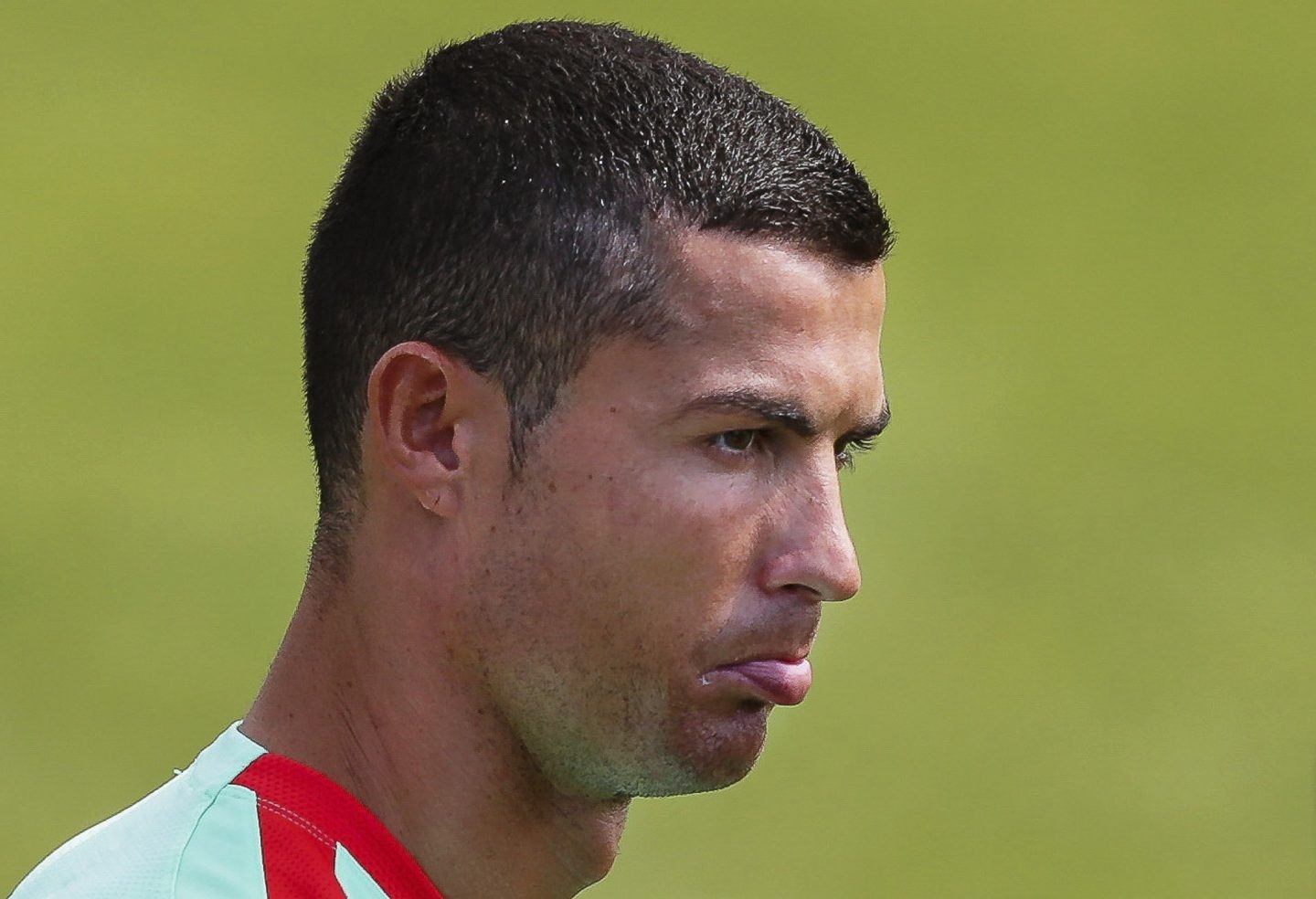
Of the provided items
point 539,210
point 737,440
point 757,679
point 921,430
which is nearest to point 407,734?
point 757,679

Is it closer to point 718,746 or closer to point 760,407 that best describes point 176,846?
point 718,746

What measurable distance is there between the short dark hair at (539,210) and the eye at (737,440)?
0.16 meters

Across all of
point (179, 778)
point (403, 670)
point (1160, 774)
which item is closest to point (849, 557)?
point (403, 670)

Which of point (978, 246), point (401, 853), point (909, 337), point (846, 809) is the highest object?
point (978, 246)

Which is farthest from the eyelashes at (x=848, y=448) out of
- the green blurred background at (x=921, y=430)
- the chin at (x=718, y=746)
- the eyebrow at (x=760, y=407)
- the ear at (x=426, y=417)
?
the green blurred background at (x=921, y=430)

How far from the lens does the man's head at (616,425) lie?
2750 millimetres

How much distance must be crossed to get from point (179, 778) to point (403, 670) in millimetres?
312

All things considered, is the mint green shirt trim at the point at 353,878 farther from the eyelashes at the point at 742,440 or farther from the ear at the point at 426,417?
the eyelashes at the point at 742,440

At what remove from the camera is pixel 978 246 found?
9.84 metres

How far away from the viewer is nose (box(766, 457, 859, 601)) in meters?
2.76

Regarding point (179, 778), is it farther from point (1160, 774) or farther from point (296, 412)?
point (296, 412)

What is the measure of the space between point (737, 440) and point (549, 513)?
0.25m

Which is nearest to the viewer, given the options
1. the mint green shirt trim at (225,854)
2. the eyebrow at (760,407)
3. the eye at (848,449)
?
the mint green shirt trim at (225,854)

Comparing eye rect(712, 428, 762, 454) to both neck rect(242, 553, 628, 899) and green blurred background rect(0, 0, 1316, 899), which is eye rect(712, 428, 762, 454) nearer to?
neck rect(242, 553, 628, 899)
